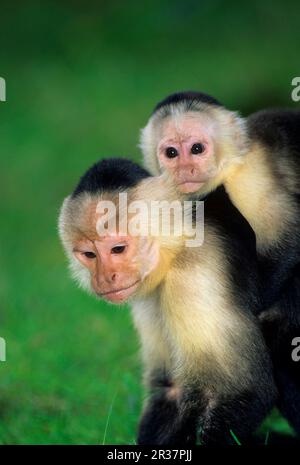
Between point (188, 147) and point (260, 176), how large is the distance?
308mm

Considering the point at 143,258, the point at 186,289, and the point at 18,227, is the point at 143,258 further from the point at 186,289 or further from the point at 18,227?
the point at 18,227

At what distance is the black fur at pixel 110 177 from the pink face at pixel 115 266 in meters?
0.18

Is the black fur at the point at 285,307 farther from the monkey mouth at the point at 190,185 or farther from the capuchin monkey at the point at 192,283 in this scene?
the monkey mouth at the point at 190,185

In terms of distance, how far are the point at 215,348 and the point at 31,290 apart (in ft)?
11.2

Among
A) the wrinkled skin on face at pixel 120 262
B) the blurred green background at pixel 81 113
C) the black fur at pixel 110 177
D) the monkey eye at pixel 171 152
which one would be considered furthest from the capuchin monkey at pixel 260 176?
the blurred green background at pixel 81 113

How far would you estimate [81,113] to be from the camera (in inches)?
355

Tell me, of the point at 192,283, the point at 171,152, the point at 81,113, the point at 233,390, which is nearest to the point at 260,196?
the point at 171,152

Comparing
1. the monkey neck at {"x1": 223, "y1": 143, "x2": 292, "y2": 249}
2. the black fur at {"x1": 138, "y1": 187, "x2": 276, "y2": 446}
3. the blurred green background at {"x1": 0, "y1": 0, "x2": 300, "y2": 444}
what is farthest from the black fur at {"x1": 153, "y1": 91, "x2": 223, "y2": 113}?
the blurred green background at {"x1": 0, "y1": 0, "x2": 300, "y2": 444}

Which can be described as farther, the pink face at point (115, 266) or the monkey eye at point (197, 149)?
the monkey eye at point (197, 149)

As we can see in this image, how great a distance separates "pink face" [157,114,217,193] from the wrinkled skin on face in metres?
0.48

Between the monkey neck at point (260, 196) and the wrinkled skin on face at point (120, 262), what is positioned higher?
the monkey neck at point (260, 196)

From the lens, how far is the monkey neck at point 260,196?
10.2 ft

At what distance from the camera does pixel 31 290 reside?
5.98 metres

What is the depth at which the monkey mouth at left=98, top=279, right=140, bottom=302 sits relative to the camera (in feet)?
9.23
